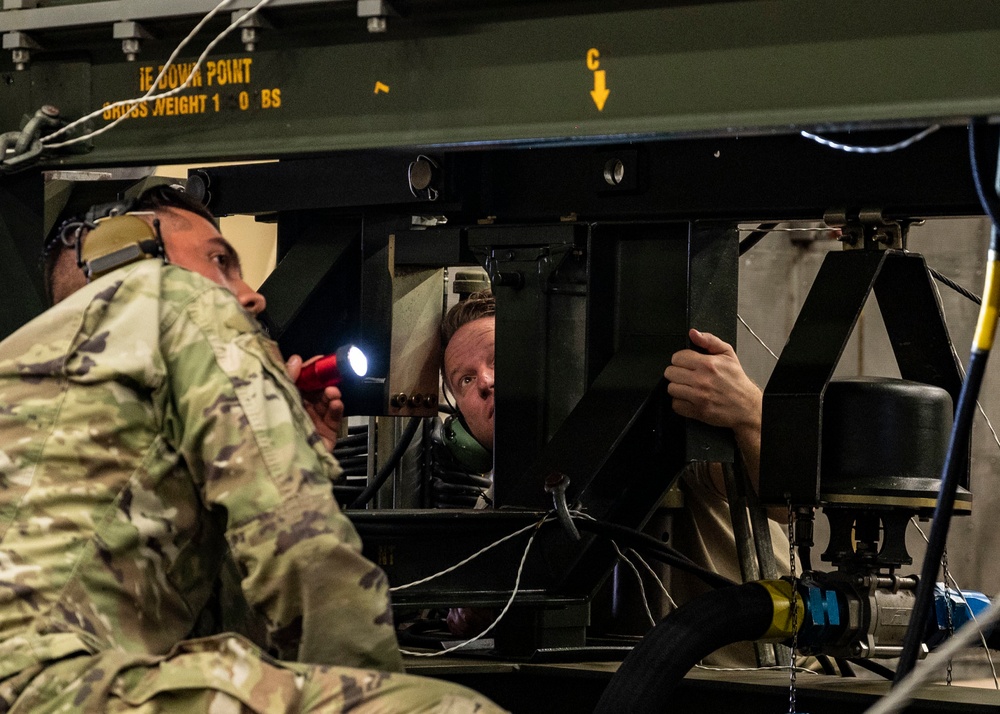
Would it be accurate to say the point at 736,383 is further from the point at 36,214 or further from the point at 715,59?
the point at 36,214

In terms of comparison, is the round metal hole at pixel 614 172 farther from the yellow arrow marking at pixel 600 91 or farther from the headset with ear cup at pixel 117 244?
the headset with ear cup at pixel 117 244

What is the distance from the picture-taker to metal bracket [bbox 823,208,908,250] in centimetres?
294

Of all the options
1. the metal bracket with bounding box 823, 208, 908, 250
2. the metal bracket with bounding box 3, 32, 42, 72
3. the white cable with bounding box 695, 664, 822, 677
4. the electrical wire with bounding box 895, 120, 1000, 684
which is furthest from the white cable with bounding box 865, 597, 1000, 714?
the metal bracket with bounding box 3, 32, 42, 72

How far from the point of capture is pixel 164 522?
Result: 2133 millimetres

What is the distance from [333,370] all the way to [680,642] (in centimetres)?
105

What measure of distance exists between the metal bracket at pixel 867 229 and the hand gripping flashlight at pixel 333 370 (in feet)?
3.80

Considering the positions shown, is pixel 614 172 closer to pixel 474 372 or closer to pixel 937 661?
pixel 474 372

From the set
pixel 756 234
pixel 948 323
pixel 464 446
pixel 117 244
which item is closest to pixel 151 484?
pixel 117 244

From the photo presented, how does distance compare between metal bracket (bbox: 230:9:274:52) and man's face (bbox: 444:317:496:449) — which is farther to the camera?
man's face (bbox: 444:317:496:449)

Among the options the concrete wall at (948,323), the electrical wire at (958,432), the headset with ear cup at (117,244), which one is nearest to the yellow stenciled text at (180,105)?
the headset with ear cup at (117,244)

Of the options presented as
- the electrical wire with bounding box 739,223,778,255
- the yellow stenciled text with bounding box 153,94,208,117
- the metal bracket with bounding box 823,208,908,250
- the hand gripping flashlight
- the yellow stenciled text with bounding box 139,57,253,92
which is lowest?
the hand gripping flashlight

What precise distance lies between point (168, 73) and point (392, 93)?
0.50m

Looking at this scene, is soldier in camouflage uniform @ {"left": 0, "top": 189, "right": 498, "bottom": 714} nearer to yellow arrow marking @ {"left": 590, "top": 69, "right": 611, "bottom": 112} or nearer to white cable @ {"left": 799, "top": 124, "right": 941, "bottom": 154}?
yellow arrow marking @ {"left": 590, "top": 69, "right": 611, "bottom": 112}

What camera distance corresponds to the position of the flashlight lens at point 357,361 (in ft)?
11.6
